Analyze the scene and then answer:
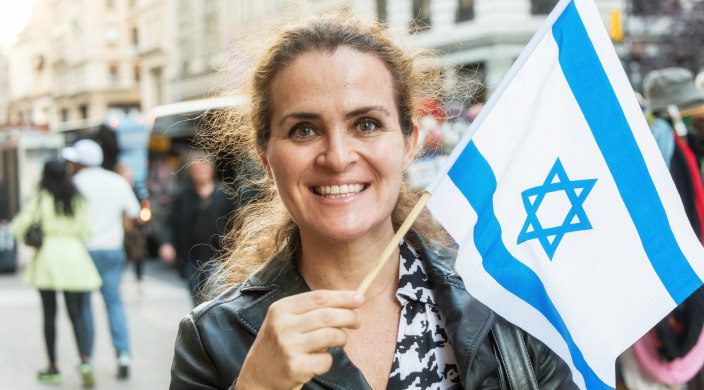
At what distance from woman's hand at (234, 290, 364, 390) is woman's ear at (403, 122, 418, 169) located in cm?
58

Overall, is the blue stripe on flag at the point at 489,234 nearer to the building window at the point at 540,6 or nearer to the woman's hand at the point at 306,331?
the woman's hand at the point at 306,331

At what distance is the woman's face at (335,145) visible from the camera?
5.85 feet

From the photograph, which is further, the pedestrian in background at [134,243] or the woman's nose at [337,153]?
the pedestrian in background at [134,243]

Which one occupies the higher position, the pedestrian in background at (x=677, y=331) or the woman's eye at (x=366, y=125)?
the woman's eye at (x=366, y=125)

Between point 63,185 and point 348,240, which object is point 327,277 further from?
point 63,185

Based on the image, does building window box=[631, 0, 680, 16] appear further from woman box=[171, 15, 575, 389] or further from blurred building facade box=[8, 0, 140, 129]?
blurred building facade box=[8, 0, 140, 129]

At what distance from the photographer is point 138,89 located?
54.9m

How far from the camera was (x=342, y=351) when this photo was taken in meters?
1.83

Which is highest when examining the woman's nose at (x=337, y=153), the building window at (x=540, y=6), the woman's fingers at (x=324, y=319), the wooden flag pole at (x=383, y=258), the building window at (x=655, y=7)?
the building window at (x=540, y=6)

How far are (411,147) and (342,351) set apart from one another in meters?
0.56

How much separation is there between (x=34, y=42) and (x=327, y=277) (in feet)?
246

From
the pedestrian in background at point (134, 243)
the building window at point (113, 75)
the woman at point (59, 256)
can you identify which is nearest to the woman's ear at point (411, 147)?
the woman at point (59, 256)

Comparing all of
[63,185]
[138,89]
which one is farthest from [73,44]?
[63,185]

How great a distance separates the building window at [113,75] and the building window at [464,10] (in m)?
35.5
